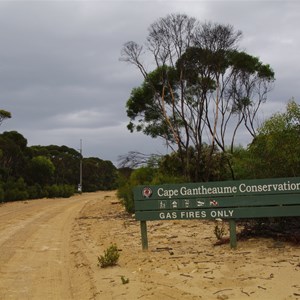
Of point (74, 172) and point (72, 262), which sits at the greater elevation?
point (74, 172)

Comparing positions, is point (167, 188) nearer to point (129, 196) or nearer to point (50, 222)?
point (50, 222)

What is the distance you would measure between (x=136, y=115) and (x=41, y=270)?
953 inches

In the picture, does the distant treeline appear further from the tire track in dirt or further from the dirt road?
the dirt road

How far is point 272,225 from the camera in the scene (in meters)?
10.7

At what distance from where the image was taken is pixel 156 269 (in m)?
8.17

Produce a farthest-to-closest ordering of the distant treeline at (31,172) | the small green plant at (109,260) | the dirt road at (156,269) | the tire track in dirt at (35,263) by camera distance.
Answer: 1. the distant treeline at (31,172)
2. the small green plant at (109,260)
3. the tire track in dirt at (35,263)
4. the dirt road at (156,269)

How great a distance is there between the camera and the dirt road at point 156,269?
6.76 m

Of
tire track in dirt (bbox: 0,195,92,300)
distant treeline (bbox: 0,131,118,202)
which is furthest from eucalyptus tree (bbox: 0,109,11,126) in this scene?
tire track in dirt (bbox: 0,195,92,300)

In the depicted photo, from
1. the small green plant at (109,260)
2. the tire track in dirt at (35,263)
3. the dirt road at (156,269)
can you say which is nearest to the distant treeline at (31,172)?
the tire track in dirt at (35,263)

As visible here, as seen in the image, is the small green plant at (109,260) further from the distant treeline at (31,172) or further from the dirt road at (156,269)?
the distant treeline at (31,172)

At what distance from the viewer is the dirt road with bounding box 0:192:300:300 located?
6762mm

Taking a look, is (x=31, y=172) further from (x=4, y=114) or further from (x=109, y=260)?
(x=109, y=260)

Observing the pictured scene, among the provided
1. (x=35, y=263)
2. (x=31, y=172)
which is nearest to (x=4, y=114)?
(x=31, y=172)

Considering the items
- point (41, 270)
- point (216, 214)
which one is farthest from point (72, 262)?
point (216, 214)
